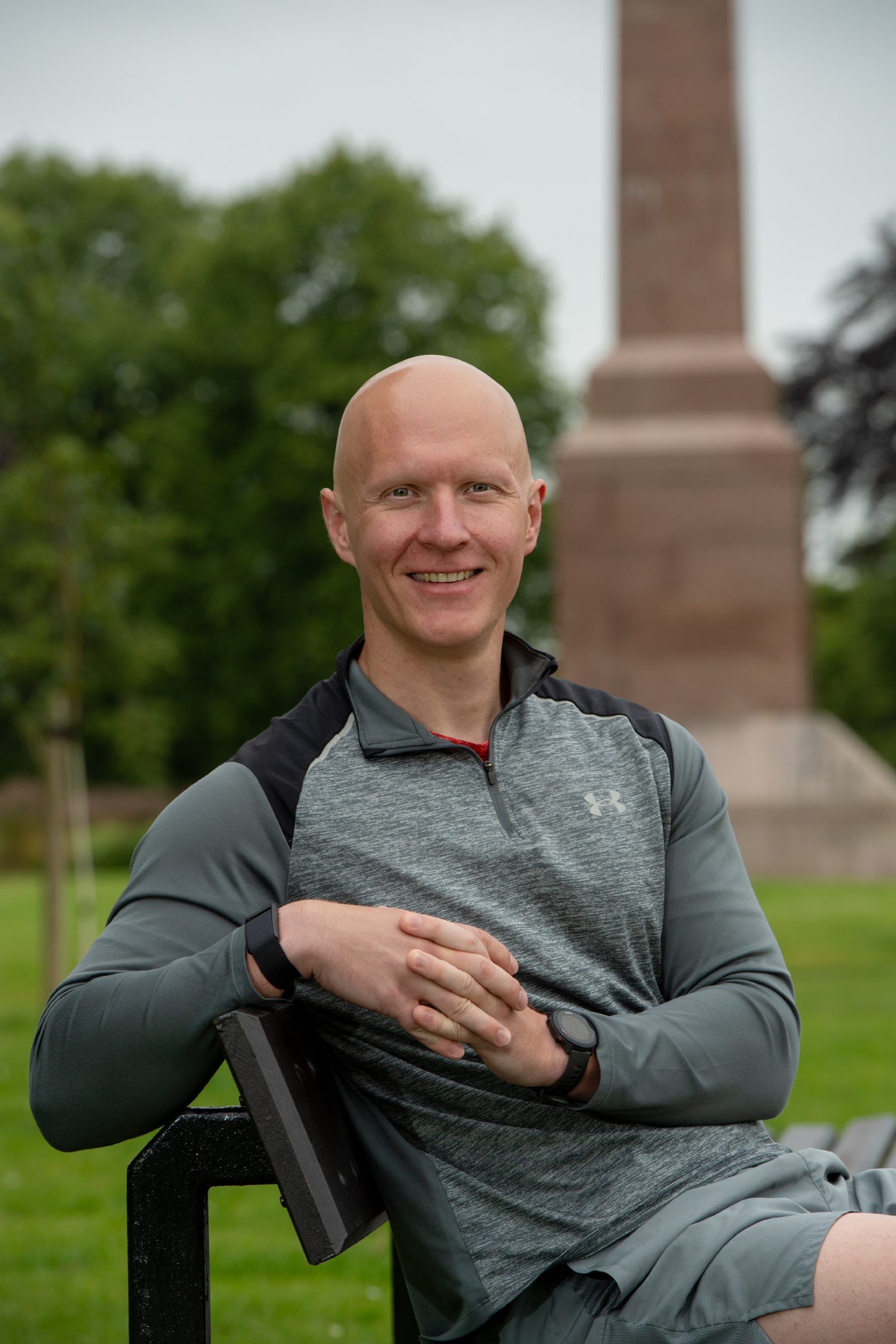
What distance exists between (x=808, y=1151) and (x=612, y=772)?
54 cm

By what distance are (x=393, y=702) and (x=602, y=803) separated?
291 mm

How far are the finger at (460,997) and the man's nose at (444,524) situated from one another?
57cm

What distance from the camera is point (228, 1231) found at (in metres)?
4.97

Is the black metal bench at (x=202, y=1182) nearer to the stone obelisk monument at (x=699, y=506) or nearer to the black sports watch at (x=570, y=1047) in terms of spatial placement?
the black sports watch at (x=570, y=1047)

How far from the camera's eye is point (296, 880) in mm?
1978

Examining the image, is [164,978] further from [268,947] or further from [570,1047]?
[570,1047]

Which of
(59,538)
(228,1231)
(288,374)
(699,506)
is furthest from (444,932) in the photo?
(288,374)

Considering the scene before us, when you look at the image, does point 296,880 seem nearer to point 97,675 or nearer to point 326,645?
point 97,675

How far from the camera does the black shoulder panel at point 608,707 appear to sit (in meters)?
2.18

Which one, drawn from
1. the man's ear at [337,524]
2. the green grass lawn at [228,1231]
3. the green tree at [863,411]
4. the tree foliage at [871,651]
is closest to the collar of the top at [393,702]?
the man's ear at [337,524]

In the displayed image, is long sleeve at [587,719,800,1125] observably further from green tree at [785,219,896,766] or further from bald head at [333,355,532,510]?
green tree at [785,219,896,766]

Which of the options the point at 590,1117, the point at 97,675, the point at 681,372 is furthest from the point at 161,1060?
the point at 681,372

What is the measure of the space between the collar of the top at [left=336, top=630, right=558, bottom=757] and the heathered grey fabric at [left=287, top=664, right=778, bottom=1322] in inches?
0.9

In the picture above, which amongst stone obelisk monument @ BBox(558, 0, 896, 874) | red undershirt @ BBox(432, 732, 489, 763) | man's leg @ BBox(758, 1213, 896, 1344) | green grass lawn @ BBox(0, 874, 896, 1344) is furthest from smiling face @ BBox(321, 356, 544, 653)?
stone obelisk monument @ BBox(558, 0, 896, 874)
